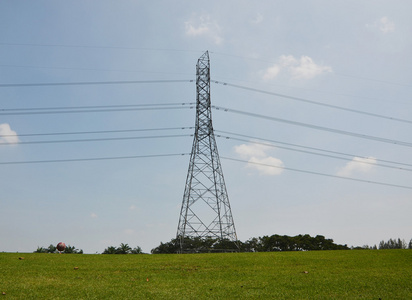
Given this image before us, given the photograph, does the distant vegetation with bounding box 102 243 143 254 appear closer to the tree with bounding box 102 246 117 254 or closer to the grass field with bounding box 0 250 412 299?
the tree with bounding box 102 246 117 254

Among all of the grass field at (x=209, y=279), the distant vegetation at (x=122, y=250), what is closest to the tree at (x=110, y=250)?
the distant vegetation at (x=122, y=250)

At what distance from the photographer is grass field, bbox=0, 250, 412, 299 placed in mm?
9453

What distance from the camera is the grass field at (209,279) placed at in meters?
9.45

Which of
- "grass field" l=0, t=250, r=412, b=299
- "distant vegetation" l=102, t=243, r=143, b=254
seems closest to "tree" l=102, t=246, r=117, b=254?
"distant vegetation" l=102, t=243, r=143, b=254

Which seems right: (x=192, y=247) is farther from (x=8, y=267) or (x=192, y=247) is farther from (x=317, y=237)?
(x=317, y=237)

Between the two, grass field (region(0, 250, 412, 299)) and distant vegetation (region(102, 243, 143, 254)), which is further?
distant vegetation (region(102, 243, 143, 254))

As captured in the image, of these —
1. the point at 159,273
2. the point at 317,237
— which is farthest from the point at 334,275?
the point at 317,237

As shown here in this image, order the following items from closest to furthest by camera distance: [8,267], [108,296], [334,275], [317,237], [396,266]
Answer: [108,296] < [334,275] < [8,267] < [396,266] < [317,237]

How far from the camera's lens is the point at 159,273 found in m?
13.0

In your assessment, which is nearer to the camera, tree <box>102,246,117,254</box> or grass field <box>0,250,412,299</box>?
grass field <box>0,250,412,299</box>

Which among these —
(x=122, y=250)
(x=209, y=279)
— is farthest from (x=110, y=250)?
(x=209, y=279)

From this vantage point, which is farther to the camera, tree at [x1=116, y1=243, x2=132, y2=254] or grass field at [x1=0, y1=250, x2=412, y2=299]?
tree at [x1=116, y1=243, x2=132, y2=254]

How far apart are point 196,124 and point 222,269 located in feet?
71.4

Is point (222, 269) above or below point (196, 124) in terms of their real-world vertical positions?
below
